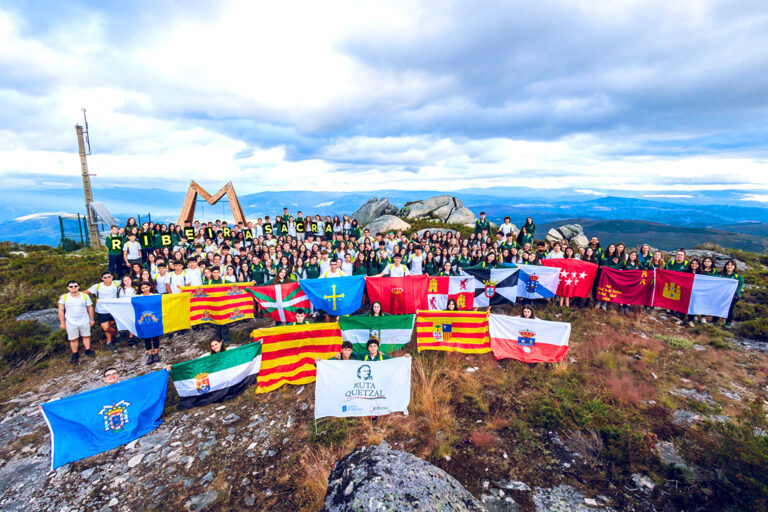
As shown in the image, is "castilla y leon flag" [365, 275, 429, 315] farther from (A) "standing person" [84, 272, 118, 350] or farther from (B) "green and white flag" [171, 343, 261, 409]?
(A) "standing person" [84, 272, 118, 350]

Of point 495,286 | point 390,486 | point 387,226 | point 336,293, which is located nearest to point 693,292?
point 495,286

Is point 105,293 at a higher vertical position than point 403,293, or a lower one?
higher

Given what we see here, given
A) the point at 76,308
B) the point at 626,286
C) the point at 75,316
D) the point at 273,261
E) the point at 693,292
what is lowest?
the point at 75,316

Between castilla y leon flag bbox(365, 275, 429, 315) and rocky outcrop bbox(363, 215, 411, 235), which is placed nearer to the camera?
castilla y leon flag bbox(365, 275, 429, 315)

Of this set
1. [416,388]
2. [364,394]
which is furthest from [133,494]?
[416,388]

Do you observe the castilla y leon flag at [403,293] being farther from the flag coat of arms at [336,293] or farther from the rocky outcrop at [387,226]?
the rocky outcrop at [387,226]

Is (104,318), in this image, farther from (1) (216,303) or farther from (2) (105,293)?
(1) (216,303)

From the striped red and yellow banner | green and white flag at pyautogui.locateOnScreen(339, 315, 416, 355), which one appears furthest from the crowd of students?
green and white flag at pyautogui.locateOnScreen(339, 315, 416, 355)

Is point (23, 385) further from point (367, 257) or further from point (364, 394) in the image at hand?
point (367, 257)
